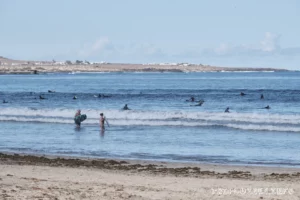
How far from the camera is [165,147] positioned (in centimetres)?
2509

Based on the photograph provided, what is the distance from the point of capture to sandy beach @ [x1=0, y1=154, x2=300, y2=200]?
13805 mm

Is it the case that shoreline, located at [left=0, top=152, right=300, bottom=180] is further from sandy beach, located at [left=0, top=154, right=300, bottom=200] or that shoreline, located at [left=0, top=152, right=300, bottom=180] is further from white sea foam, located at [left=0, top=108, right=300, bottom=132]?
white sea foam, located at [left=0, top=108, right=300, bottom=132]

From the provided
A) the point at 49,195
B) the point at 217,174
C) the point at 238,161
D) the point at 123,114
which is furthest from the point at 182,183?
the point at 123,114

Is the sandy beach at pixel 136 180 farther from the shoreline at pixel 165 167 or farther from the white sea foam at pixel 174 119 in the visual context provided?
the white sea foam at pixel 174 119

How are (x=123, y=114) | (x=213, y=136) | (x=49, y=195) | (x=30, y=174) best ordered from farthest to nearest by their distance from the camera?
(x=123, y=114) < (x=213, y=136) < (x=30, y=174) < (x=49, y=195)

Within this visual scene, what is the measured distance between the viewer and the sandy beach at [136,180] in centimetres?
1380

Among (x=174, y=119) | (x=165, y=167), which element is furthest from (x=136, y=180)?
(x=174, y=119)

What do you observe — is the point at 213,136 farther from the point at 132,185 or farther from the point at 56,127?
the point at 132,185

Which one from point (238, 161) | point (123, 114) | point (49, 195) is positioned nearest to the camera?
point (49, 195)

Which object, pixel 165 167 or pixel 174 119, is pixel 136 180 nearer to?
pixel 165 167

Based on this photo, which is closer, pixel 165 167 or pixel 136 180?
pixel 136 180

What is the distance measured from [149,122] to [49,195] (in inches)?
971

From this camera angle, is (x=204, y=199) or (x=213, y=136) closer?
(x=204, y=199)

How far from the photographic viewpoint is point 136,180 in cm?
1631
